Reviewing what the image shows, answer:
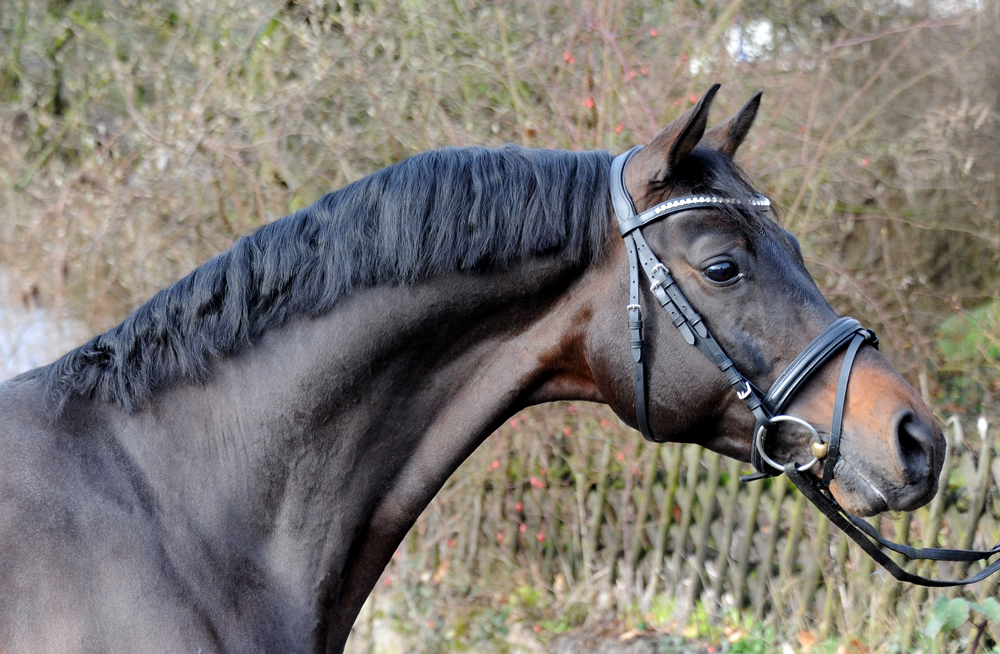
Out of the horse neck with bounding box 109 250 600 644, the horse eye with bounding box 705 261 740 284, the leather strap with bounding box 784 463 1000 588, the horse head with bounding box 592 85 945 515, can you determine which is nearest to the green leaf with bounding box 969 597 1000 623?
the leather strap with bounding box 784 463 1000 588

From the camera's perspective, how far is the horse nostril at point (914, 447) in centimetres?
175

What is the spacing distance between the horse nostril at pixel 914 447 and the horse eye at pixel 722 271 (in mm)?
502

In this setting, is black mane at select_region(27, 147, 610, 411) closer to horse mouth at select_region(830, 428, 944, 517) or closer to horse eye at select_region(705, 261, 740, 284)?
horse eye at select_region(705, 261, 740, 284)

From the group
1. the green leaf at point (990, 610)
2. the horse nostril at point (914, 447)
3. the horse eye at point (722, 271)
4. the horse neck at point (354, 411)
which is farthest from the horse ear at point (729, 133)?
the green leaf at point (990, 610)

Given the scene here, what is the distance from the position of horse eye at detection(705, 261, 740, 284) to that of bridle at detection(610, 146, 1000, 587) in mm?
90

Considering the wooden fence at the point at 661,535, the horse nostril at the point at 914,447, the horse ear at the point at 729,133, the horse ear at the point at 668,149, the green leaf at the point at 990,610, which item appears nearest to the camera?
the horse nostril at the point at 914,447

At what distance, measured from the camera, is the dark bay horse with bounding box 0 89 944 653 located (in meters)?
1.85

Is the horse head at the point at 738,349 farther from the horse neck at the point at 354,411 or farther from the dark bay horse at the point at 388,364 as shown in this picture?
the horse neck at the point at 354,411

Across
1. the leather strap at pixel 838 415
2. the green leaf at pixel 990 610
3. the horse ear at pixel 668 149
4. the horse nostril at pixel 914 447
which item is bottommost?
the green leaf at pixel 990 610

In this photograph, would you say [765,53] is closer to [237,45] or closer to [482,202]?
[237,45]

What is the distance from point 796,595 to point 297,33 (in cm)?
486

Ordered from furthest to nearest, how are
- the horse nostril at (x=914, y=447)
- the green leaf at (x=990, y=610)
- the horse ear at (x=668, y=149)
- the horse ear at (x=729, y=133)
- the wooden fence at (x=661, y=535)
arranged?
the wooden fence at (x=661, y=535) < the green leaf at (x=990, y=610) < the horse ear at (x=729, y=133) < the horse ear at (x=668, y=149) < the horse nostril at (x=914, y=447)

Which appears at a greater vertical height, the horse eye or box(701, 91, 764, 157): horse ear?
box(701, 91, 764, 157): horse ear

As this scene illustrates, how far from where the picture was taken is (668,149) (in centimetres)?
193
